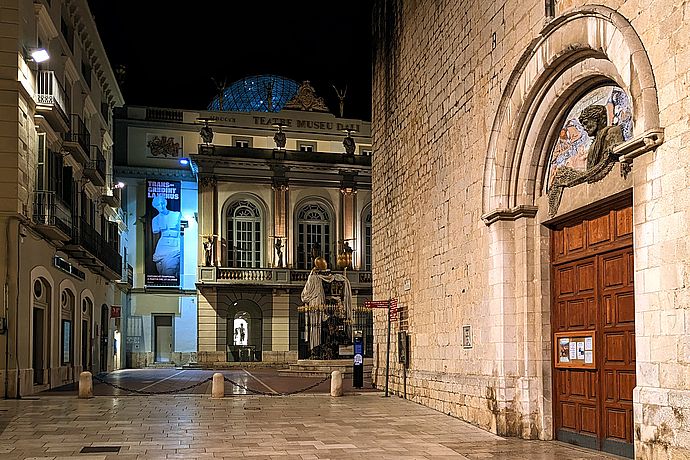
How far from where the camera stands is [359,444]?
455 inches

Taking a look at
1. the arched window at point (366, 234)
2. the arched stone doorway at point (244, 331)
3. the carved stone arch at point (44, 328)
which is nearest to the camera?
the carved stone arch at point (44, 328)

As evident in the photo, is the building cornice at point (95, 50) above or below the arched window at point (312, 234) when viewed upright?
above

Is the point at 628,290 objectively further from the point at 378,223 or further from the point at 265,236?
the point at 265,236

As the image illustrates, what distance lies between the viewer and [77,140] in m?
26.6

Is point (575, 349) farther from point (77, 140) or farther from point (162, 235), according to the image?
point (162, 235)

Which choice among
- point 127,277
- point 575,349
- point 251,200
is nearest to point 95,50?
point 127,277

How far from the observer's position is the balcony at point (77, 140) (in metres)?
25.2

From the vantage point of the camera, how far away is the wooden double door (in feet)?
33.1

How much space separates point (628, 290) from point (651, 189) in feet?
6.00

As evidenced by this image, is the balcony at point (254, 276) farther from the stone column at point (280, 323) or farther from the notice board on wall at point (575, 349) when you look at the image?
the notice board on wall at point (575, 349)

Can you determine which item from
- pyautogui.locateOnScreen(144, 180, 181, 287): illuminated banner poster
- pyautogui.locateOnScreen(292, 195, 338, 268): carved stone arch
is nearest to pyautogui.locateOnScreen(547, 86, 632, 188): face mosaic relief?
pyautogui.locateOnScreen(144, 180, 181, 287): illuminated banner poster

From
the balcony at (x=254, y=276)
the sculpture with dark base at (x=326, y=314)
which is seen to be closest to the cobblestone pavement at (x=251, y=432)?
the sculpture with dark base at (x=326, y=314)

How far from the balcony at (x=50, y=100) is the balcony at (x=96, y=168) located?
504cm

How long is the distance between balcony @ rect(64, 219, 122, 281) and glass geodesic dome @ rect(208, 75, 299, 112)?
1546cm
